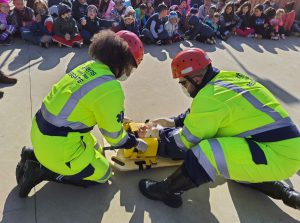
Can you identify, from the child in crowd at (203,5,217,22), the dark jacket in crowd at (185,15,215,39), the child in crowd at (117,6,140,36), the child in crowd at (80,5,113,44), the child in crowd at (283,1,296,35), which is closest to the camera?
the child in crowd at (80,5,113,44)

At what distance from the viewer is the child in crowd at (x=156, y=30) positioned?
283 inches

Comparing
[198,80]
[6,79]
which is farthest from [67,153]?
[6,79]

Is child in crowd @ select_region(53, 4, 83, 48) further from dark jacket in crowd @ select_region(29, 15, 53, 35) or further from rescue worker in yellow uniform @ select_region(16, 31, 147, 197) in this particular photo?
rescue worker in yellow uniform @ select_region(16, 31, 147, 197)

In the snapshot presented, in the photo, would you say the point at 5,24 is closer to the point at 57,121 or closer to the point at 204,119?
the point at 57,121

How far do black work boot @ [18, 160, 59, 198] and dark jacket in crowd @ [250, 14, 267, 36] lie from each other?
25.3ft

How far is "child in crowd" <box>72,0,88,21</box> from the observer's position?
7.48m

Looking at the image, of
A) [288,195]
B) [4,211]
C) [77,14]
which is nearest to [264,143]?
[288,195]

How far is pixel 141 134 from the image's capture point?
3.22 metres

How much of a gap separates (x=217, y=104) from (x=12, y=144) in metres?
2.37

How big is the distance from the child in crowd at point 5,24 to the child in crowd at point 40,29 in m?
0.26

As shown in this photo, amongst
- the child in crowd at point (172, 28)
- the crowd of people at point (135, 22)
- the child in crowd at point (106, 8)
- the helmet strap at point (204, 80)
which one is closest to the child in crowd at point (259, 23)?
the crowd of people at point (135, 22)

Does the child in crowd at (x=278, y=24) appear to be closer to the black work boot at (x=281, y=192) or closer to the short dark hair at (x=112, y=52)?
the black work boot at (x=281, y=192)

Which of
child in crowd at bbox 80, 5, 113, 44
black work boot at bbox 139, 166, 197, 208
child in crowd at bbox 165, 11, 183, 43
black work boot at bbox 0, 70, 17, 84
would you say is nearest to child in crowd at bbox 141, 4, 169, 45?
child in crowd at bbox 165, 11, 183, 43

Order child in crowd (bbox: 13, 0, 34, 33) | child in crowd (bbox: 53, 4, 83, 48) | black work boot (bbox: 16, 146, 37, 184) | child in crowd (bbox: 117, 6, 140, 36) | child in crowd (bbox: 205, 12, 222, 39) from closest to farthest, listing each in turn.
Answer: black work boot (bbox: 16, 146, 37, 184) → child in crowd (bbox: 53, 4, 83, 48) → child in crowd (bbox: 13, 0, 34, 33) → child in crowd (bbox: 117, 6, 140, 36) → child in crowd (bbox: 205, 12, 222, 39)
